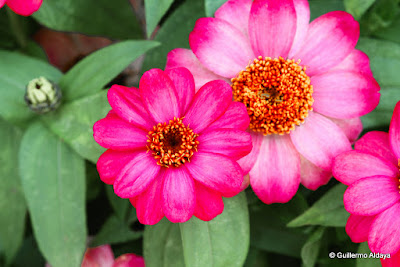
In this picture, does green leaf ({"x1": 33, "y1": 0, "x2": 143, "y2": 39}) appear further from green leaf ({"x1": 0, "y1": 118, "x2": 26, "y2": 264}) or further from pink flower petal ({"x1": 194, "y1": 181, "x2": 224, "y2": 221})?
pink flower petal ({"x1": 194, "y1": 181, "x2": 224, "y2": 221})

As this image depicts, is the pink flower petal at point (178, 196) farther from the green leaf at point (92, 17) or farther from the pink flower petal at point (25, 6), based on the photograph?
the green leaf at point (92, 17)

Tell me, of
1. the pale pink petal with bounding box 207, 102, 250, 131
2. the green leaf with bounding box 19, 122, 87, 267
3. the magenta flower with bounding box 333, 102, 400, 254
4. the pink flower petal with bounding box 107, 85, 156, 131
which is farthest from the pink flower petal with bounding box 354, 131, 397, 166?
the green leaf with bounding box 19, 122, 87, 267

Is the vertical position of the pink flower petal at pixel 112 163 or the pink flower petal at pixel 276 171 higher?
the pink flower petal at pixel 112 163

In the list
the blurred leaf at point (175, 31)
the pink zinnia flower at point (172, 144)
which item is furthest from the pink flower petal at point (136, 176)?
the blurred leaf at point (175, 31)

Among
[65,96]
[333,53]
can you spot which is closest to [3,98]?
[65,96]

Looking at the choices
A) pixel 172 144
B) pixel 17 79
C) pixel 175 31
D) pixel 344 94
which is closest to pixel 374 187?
pixel 344 94

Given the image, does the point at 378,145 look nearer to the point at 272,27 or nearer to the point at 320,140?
the point at 320,140
